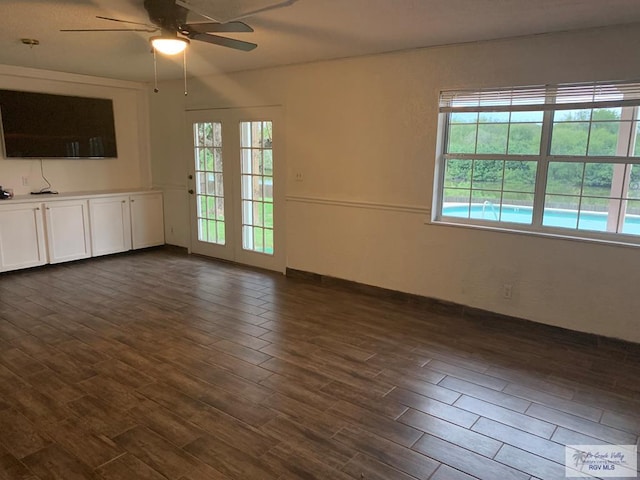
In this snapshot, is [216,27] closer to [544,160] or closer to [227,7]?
[227,7]

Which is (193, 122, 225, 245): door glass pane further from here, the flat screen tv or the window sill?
the window sill

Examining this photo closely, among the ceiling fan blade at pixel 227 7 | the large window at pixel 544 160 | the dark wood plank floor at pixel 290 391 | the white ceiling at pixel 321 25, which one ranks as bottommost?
the dark wood plank floor at pixel 290 391

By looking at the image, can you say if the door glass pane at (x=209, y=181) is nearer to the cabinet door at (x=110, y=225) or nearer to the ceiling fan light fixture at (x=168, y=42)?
the cabinet door at (x=110, y=225)

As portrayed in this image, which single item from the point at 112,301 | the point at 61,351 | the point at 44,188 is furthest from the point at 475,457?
the point at 44,188

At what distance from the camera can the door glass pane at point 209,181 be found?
589 cm

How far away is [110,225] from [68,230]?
539 mm

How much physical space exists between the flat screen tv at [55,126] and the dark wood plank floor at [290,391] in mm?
2063

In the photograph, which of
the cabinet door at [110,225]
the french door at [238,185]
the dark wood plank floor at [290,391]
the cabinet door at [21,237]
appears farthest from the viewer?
the cabinet door at [110,225]

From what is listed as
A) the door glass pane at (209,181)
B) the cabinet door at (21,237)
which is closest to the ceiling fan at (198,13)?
the door glass pane at (209,181)

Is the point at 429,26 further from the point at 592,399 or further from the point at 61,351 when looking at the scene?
the point at 61,351

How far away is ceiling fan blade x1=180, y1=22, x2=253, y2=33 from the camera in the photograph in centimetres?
295

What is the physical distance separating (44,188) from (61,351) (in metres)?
3.28

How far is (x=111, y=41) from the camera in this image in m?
3.87

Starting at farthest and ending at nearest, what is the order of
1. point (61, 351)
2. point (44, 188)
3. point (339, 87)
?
point (44, 188), point (339, 87), point (61, 351)
